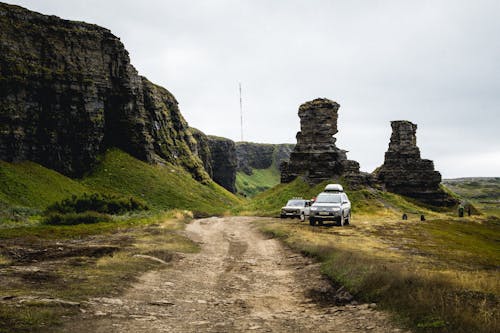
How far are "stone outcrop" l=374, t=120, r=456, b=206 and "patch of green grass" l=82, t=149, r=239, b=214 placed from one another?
43.4 metres

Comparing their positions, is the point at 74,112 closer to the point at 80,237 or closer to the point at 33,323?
the point at 80,237

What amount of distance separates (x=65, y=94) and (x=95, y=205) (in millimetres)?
49197

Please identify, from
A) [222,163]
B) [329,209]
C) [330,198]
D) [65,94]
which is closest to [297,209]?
[330,198]

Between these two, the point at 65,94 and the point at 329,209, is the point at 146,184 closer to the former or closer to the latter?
the point at 65,94

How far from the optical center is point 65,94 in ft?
283

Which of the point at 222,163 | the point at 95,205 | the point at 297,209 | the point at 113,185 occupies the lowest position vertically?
the point at 95,205

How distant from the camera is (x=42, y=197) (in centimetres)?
6550

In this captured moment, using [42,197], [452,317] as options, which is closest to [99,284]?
[452,317]

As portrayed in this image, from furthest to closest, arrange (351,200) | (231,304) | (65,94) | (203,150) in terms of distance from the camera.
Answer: (203,150) < (65,94) < (351,200) < (231,304)

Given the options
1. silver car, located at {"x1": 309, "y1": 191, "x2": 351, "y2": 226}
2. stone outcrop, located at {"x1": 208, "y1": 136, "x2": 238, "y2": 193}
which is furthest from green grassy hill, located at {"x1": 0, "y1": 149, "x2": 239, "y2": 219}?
stone outcrop, located at {"x1": 208, "y1": 136, "x2": 238, "y2": 193}

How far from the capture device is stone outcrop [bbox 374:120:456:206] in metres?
95.1

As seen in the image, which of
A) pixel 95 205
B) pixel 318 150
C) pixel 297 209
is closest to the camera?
pixel 297 209

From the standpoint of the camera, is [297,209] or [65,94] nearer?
[297,209]

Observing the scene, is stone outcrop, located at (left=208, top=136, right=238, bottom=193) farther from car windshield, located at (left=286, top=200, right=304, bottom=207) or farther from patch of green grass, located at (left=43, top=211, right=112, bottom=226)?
patch of green grass, located at (left=43, top=211, right=112, bottom=226)
